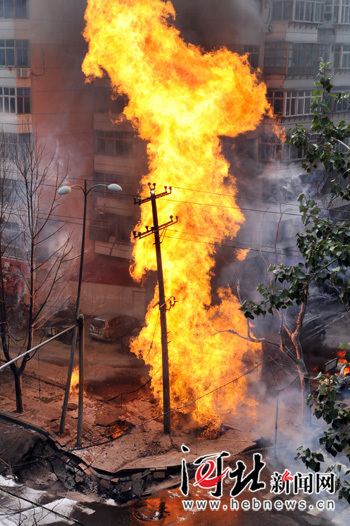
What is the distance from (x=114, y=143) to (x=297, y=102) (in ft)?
24.9

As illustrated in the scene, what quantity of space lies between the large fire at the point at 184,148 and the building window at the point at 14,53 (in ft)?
14.7

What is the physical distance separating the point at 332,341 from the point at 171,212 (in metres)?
7.68

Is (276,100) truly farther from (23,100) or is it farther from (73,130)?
(23,100)

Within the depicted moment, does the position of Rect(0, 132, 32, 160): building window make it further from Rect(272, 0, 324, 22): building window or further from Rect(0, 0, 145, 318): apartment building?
Rect(272, 0, 324, 22): building window

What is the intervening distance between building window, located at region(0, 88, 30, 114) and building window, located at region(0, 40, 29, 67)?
995 mm

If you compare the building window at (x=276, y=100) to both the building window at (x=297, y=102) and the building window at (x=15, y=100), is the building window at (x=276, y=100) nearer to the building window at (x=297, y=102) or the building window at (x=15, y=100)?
the building window at (x=297, y=102)

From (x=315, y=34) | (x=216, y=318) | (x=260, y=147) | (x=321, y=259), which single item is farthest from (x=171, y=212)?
(x=321, y=259)

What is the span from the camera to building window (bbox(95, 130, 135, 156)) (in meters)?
25.3

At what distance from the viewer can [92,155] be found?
26.9 metres

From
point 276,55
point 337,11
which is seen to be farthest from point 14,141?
point 337,11

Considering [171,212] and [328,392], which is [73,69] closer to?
[171,212]

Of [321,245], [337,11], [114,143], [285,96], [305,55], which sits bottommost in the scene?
[321,245]

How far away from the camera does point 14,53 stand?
24422mm

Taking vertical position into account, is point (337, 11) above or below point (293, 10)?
above
